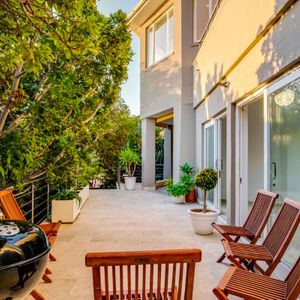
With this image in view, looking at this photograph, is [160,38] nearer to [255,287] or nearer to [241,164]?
[241,164]

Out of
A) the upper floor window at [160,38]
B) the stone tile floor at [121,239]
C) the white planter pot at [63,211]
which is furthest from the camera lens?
the upper floor window at [160,38]

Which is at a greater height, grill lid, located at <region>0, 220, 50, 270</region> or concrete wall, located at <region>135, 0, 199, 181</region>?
concrete wall, located at <region>135, 0, 199, 181</region>

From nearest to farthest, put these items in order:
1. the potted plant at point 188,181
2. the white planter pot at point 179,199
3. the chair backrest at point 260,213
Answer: the chair backrest at point 260,213 < the white planter pot at point 179,199 < the potted plant at point 188,181

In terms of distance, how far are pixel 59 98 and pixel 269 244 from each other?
3.29 m

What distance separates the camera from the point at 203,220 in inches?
203

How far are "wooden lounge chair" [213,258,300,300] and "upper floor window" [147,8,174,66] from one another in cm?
917

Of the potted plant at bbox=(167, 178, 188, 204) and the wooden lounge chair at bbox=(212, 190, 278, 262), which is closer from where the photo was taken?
the wooden lounge chair at bbox=(212, 190, 278, 262)

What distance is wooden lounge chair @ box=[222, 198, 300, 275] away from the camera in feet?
9.13

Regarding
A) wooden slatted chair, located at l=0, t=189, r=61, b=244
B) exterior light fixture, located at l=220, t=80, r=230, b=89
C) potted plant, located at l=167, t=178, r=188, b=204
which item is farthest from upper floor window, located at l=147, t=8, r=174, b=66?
wooden slatted chair, located at l=0, t=189, r=61, b=244

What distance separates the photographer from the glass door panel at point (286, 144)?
Answer: 11.2ft

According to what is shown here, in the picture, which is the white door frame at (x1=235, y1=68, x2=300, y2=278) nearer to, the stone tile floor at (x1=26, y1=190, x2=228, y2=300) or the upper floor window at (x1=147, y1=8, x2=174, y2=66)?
the stone tile floor at (x1=26, y1=190, x2=228, y2=300)

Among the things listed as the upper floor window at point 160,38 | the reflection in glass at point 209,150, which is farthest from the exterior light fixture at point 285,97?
the upper floor window at point 160,38

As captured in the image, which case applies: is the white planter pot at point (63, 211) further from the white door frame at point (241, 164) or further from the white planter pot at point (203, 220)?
the white door frame at point (241, 164)

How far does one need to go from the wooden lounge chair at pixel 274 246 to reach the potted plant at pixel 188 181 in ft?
18.1
